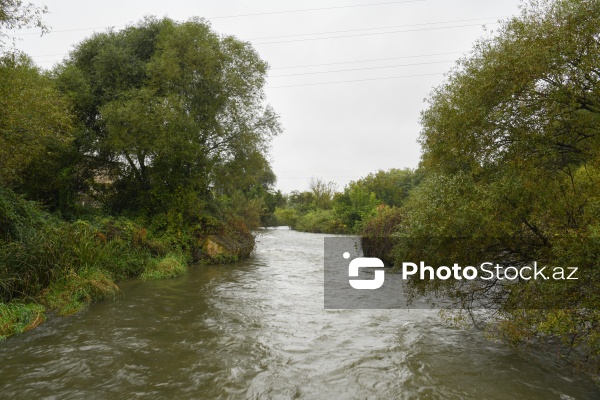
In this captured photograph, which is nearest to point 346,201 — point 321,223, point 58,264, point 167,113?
point 321,223

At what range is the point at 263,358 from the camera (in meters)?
6.11

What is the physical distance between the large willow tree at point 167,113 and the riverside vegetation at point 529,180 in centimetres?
1069

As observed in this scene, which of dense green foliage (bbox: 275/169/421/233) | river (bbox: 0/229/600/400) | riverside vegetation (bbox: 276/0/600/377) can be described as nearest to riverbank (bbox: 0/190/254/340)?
river (bbox: 0/229/600/400)

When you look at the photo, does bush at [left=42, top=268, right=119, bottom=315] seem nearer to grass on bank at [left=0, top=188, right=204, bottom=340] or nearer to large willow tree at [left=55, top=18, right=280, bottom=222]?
grass on bank at [left=0, top=188, right=204, bottom=340]

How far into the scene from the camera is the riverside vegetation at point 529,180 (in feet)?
16.5

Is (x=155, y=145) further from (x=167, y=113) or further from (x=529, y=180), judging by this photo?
(x=529, y=180)

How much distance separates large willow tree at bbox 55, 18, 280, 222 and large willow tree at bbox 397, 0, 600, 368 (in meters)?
10.7

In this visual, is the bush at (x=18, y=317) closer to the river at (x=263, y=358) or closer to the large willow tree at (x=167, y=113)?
the river at (x=263, y=358)

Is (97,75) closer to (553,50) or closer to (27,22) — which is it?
(27,22)

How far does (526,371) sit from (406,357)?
1670 millimetres

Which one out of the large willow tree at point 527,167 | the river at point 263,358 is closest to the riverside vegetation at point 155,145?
the river at point 263,358

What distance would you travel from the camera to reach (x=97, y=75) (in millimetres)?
16109

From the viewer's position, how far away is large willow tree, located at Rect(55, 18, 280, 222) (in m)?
14.8

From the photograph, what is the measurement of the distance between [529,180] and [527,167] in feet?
1.03
